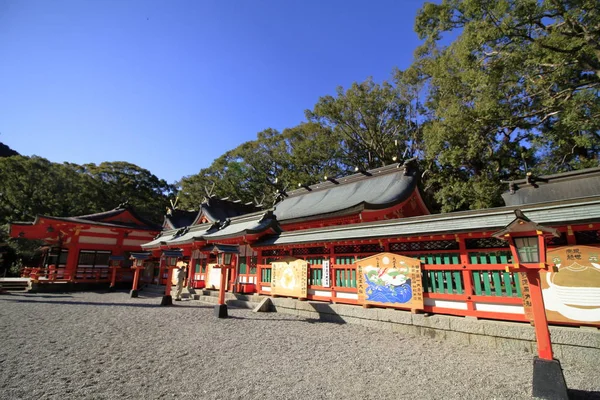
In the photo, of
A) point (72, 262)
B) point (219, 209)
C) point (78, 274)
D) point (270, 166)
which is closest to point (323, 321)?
point (219, 209)

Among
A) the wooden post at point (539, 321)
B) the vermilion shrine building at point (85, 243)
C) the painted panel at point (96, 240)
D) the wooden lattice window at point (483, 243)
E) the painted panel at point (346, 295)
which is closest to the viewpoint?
the wooden post at point (539, 321)

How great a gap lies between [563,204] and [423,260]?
132 inches

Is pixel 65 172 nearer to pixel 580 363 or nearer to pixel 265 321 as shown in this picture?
pixel 265 321

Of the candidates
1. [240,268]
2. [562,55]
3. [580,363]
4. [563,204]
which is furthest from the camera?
[240,268]

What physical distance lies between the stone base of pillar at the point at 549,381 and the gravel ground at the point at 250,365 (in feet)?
0.92

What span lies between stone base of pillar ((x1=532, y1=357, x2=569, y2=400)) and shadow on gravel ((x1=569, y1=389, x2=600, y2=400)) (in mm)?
284

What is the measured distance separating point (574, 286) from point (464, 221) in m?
2.41

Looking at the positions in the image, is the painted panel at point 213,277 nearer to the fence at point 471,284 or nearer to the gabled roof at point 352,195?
the gabled roof at point 352,195

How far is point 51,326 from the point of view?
8773 mm

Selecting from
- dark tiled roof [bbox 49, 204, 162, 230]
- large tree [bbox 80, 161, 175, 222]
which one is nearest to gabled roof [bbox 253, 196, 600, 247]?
dark tiled roof [bbox 49, 204, 162, 230]

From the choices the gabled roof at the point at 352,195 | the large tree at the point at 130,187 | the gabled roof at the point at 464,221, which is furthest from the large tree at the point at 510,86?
the large tree at the point at 130,187

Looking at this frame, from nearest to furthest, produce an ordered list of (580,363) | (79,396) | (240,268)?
(79,396), (580,363), (240,268)

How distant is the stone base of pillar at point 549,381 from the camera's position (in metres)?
4.06

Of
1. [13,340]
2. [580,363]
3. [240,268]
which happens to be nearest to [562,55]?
[580,363]
